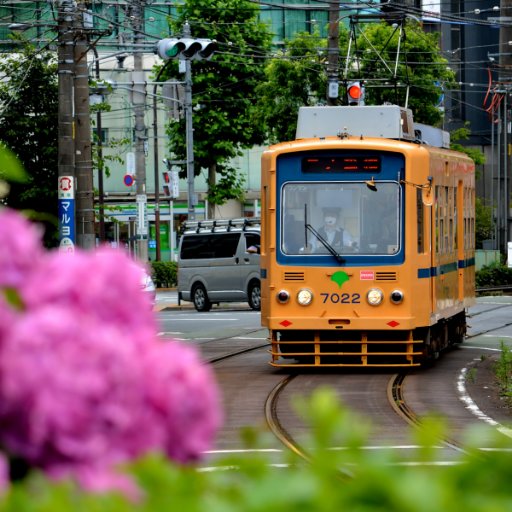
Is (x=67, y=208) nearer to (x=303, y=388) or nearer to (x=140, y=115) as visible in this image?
(x=303, y=388)

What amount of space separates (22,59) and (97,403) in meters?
31.2

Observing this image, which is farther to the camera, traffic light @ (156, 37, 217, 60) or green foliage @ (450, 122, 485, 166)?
green foliage @ (450, 122, 485, 166)

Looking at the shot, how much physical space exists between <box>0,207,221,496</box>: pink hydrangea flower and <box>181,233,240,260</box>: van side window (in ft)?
121

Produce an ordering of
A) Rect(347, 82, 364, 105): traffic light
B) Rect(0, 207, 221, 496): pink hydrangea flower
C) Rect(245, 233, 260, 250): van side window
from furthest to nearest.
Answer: Rect(245, 233, 260, 250): van side window, Rect(347, 82, 364, 105): traffic light, Rect(0, 207, 221, 496): pink hydrangea flower

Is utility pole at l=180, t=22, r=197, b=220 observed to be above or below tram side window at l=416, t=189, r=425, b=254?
above

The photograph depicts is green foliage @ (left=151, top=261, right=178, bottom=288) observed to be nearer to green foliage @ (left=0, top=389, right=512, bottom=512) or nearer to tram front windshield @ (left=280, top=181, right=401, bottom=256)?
tram front windshield @ (left=280, top=181, right=401, bottom=256)

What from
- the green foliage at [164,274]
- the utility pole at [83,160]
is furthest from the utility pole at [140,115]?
the utility pole at [83,160]

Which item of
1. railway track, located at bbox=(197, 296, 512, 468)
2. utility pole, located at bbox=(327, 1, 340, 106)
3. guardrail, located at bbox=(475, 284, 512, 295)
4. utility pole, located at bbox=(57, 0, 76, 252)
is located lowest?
guardrail, located at bbox=(475, 284, 512, 295)

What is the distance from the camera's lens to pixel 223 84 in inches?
2360

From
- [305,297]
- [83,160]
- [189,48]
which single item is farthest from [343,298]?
[189,48]

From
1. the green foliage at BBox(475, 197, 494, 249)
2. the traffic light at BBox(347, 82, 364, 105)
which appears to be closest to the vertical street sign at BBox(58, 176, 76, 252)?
the traffic light at BBox(347, 82, 364, 105)

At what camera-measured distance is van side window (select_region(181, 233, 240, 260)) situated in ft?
130

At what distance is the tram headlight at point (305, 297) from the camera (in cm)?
1950

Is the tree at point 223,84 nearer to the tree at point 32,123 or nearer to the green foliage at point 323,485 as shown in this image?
the tree at point 32,123
